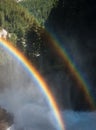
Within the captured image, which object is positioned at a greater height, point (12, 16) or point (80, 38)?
point (12, 16)

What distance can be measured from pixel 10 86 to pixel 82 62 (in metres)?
11.2

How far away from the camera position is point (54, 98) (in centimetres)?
2425

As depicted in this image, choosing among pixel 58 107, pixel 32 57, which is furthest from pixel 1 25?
pixel 58 107

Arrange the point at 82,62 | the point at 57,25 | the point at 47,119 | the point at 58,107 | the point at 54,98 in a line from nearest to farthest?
the point at 47,119
the point at 58,107
the point at 54,98
the point at 82,62
the point at 57,25

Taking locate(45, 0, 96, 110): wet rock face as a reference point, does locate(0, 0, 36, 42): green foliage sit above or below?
above

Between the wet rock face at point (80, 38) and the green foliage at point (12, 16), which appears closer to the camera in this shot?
the wet rock face at point (80, 38)

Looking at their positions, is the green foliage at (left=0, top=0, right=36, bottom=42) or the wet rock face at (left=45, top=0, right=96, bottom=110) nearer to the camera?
the wet rock face at (left=45, top=0, right=96, bottom=110)

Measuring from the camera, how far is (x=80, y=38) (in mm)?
26906

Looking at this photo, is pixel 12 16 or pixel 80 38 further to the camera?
pixel 12 16

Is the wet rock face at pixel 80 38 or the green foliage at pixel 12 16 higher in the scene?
the green foliage at pixel 12 16

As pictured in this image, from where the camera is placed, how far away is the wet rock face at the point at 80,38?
78.8 feet

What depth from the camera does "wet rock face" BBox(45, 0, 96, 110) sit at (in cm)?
2402

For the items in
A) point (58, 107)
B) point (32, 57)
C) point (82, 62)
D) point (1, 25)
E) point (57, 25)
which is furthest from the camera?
point (1, 25)

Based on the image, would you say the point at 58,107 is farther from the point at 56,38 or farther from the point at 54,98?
the point at 56,38
